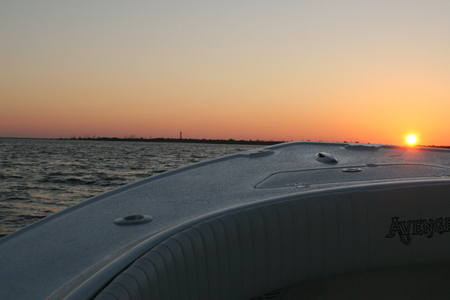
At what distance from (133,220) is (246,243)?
64 centimetres

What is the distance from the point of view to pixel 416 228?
2.04m

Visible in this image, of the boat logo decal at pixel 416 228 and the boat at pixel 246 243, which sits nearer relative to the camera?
the boat at pixel 246 243

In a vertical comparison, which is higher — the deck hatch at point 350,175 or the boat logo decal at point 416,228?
the deck hatch at point 350,175

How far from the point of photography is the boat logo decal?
2.01 meters

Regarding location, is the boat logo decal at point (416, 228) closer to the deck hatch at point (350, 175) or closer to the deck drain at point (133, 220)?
the deck hatch at point (350, 175)

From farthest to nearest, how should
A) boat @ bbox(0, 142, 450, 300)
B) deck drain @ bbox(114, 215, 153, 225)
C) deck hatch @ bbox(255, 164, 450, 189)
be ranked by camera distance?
deck hatch @ bbox(255, 164, 450, 189) < deck drain @ bbox(114, 215, 153, 225) < boat @ bbox(0, 142, 450, 300)

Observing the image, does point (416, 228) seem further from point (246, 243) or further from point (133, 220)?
point (133, 220)

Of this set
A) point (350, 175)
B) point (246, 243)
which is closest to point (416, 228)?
point (350, 175)

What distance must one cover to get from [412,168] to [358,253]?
4.09ft

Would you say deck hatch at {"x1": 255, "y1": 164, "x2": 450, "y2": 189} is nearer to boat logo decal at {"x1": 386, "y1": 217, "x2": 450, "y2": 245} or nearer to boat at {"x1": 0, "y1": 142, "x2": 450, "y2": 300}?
boat at {"x1": 0, "y1": 142, "x2": 450, "y2": 300}

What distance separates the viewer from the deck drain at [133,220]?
6.45ft

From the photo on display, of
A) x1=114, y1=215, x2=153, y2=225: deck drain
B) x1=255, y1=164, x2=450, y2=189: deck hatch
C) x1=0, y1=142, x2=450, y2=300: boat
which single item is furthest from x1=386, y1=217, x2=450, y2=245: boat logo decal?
x1=114, y1=215, x2=153, y2=225: deck drain

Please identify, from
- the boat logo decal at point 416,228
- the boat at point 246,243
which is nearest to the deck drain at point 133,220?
the boat at point 246,243

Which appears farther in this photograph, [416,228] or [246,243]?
[416,228]
